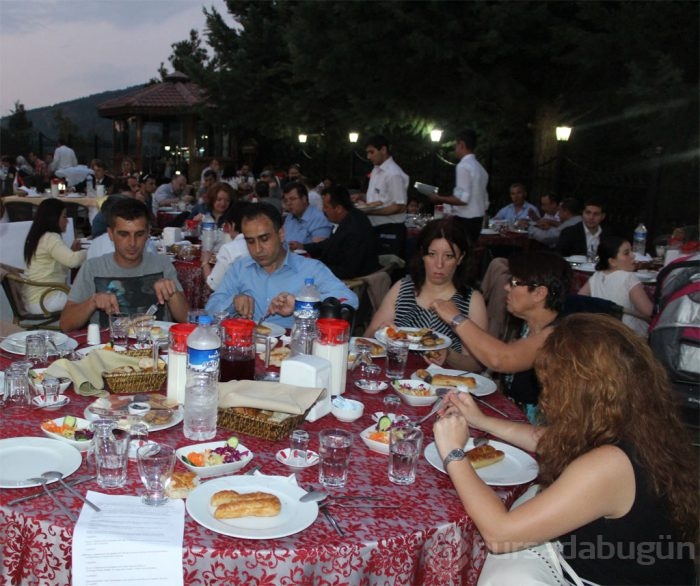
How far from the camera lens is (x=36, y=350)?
9.37 ft

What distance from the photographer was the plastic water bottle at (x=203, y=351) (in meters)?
2.24

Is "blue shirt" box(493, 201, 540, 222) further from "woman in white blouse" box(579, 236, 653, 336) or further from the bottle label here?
the bottle label

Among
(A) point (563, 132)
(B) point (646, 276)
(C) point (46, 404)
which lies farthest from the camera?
(A) point (563, 132)

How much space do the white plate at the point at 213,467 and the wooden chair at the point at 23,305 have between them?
3.60 m

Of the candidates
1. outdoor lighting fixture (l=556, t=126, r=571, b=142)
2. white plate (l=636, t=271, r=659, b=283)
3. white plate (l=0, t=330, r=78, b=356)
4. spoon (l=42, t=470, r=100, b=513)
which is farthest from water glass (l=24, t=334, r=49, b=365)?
outdoor lighting fixture (l=556, t=126, r=571, b=142)

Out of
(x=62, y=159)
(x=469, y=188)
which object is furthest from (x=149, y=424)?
(x=62, y=159)

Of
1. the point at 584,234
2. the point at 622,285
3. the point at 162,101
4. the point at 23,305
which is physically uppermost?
the point at 162,101

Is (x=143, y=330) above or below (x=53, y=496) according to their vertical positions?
above

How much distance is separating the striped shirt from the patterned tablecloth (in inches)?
70.4

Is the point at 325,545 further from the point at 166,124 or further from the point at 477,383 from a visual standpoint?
the point at 166,124

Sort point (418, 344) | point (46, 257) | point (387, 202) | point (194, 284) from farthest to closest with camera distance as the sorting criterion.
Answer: point (387, 202), point (194, 284), point (46, 257), point (418, 344)

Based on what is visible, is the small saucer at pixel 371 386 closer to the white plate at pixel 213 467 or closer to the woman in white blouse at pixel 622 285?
the white plate at pixel 213 467

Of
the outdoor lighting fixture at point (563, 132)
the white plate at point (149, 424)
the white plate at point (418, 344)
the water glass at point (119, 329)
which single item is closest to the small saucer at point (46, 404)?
the white plate at point (149, 424)

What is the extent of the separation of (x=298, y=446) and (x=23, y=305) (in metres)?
4.01
